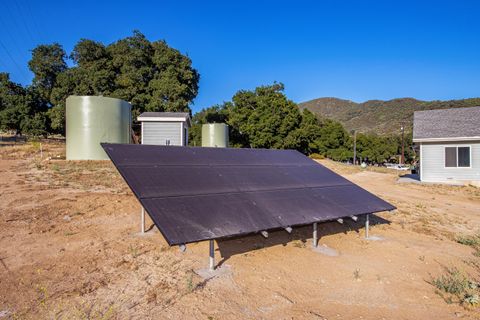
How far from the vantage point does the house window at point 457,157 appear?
693 inches

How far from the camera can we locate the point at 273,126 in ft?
117

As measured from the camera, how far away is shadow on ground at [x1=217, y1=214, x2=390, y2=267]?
5.52 metres

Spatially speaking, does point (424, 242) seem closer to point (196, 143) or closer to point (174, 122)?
point (174, 122)

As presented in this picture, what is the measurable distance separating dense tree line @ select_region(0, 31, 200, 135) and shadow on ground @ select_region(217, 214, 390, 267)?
28.8 m

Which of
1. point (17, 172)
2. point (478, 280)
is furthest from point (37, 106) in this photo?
point (478, 280)

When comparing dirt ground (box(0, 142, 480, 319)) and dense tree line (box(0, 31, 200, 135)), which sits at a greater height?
dense tree line (box(0, 31, 200, 135))

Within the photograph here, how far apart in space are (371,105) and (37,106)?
105 metres

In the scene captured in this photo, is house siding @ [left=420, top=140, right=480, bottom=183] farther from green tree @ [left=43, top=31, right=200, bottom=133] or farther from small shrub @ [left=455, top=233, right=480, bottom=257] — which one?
green tree @ [left=43, top=31, right=200, bottom=133]

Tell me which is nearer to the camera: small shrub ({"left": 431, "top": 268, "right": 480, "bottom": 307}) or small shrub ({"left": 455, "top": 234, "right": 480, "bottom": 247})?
small shrub ({"left": 431, "top": 268, "right": 480, "bottom": 307})

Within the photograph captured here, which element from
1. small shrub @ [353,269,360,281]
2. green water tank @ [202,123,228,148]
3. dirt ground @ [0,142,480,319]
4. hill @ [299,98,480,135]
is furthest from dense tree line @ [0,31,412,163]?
hill @ [299,98,480,135]

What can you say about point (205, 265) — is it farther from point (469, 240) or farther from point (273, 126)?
point (273, 126)

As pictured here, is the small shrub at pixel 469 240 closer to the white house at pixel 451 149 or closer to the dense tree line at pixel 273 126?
the white house at pixel 451 149

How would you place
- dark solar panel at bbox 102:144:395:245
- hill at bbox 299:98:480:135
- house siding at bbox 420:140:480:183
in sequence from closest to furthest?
dark solar panel at bbox 102:144:395:245 < house siding at bbox 420:140:480:183 < hill at bbox 299:98:480:135

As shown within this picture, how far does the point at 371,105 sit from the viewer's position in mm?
111500
